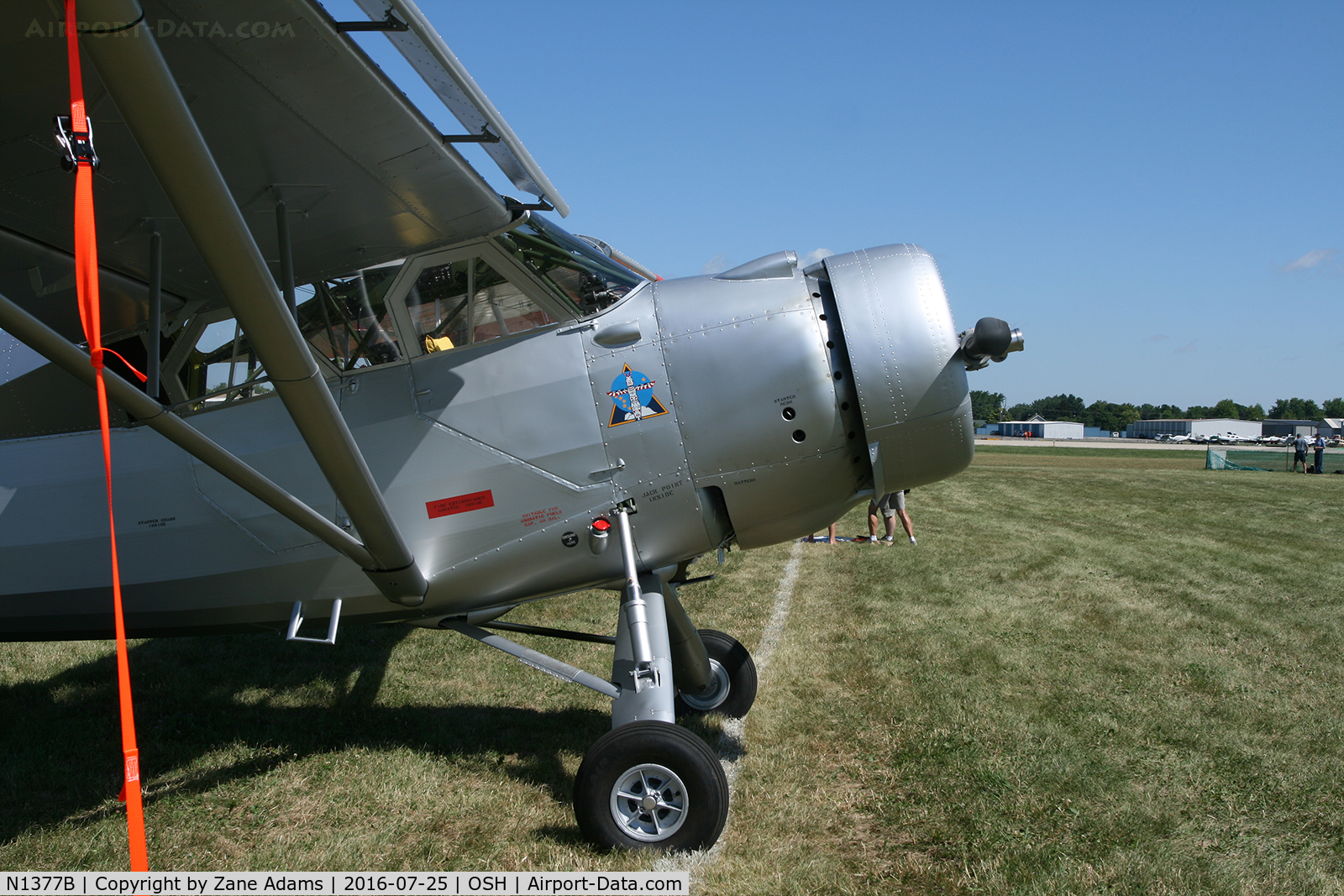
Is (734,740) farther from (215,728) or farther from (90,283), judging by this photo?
(90,283)

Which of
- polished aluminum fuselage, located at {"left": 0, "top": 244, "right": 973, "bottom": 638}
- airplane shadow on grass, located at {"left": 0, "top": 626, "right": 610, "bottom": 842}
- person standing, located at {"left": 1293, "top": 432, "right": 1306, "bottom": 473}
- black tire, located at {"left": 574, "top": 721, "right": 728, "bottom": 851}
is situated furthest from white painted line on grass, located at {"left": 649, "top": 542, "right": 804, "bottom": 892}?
person standing, located at {"left": 1293, "top": 432, "right": 1306, "bottom": 473}

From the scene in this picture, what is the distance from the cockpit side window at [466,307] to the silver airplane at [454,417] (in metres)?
0.01

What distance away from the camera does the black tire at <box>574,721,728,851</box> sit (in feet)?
12.0

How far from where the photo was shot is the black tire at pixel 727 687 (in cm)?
562

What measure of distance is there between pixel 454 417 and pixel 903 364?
238cm

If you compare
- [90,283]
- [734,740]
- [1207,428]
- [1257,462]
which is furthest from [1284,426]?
[90,283]

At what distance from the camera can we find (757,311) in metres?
4.32

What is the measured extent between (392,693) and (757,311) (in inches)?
168

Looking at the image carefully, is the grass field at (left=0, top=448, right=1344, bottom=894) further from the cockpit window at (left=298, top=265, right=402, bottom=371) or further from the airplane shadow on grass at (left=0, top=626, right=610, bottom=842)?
the cockpit window at (left=298, top=265, right=402, bottom=371)

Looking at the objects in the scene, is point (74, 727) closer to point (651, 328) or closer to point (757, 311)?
point (651, 328)

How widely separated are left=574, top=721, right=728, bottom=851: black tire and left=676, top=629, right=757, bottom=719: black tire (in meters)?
1.86

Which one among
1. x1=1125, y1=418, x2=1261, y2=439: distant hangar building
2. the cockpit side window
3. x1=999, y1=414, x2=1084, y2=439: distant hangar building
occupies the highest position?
the cockpit side window

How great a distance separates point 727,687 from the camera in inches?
224
